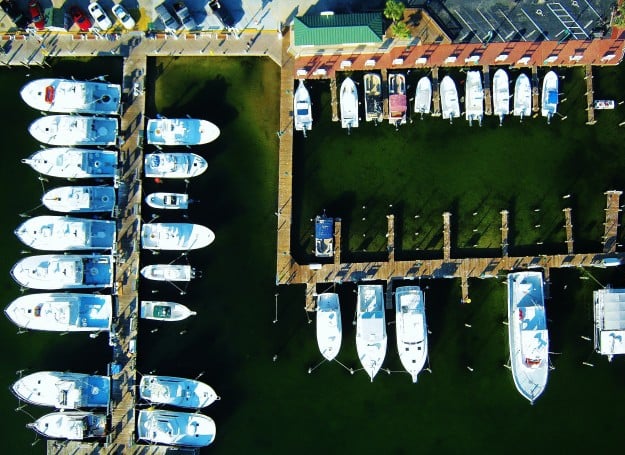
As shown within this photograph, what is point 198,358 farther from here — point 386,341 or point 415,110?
point 415,110

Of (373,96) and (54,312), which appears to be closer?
(54,312)

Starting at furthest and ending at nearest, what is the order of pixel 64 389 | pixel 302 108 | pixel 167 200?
pixel 302 108, pixel 167 200, pixel 64 389

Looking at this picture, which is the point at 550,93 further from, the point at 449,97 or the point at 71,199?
the point at 71,199

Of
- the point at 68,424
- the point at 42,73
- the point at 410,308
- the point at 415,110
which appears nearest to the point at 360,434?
the point at 410,308

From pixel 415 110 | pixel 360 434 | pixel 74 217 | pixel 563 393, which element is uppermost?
pixel 415 110

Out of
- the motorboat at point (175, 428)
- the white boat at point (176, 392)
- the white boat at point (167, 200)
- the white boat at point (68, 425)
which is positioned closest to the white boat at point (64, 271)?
the white boat at point (167, 200)

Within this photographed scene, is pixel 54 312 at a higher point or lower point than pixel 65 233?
lower

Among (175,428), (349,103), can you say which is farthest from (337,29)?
(175,428)

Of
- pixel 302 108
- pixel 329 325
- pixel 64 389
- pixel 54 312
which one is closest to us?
pixel 64 389
